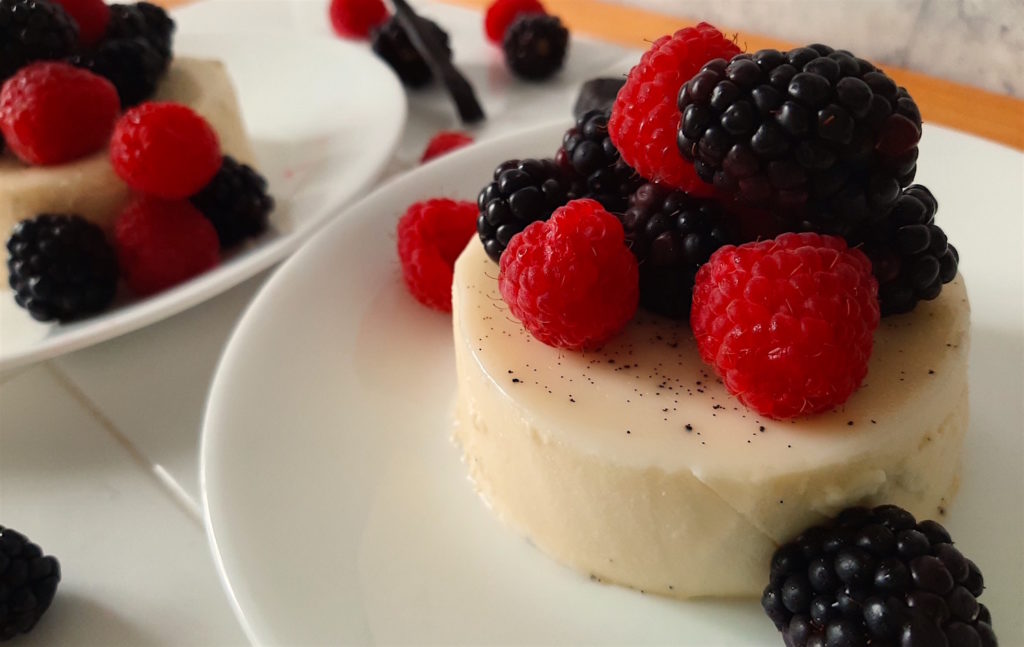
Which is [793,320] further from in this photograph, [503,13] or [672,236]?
[503,13]

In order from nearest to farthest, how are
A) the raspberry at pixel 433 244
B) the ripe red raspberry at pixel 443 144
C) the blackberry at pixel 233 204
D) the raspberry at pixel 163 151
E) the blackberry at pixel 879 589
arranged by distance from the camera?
the blackberry at pixel 879 589 → the raspberry at pixel 433 244 → the raspberry at pixel 163 151 → the blackberry at pixel 233 204 → the ripe red raspberry at pixel 443 144

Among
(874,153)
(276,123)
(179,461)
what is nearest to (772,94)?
(874,153)

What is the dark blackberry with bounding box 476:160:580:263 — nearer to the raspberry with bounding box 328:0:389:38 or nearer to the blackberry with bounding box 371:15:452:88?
the blackberry with bounding box 371:15:452:88

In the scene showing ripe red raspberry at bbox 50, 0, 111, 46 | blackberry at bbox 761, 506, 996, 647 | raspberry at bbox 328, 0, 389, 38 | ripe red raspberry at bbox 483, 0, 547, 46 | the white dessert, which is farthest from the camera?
raspberry at bbox 328, 0, 389, 38

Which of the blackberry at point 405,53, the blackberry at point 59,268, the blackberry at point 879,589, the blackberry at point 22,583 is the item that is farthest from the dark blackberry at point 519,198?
the blackberry at point 405,53

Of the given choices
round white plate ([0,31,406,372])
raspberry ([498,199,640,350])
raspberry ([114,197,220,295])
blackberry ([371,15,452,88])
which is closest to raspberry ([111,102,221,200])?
raspberry ([114,197,220,295])

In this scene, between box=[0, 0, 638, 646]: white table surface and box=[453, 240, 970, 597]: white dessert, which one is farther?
box=[0, 0, 638, 646]: white table surface

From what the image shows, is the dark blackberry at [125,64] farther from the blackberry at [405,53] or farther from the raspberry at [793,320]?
the raspberry at [793,320]

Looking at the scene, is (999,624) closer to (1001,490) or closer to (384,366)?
(1001,490)
